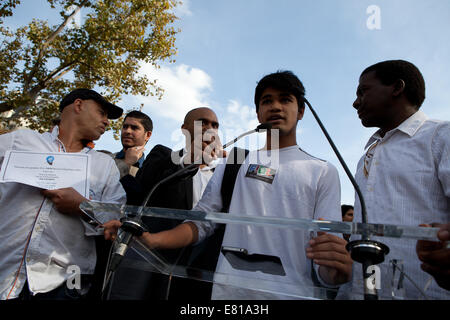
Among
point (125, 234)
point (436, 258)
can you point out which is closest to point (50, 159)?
point (125, 234)

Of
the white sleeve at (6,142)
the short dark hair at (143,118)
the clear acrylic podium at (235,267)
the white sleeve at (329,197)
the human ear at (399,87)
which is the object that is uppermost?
the short dark hair at (143,118)

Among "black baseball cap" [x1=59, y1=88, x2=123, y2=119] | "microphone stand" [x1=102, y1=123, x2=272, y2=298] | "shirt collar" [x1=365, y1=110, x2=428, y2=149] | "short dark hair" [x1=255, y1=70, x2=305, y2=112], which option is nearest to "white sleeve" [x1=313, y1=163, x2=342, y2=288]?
"shirt collar" [x1=365, y1=110, x2=428, y2=149]

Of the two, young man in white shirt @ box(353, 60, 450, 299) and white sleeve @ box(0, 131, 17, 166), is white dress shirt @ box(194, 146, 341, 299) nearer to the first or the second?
young man in white shirt @ box(353, 60, 450, 299)

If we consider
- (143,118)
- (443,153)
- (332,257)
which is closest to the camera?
(332,257)

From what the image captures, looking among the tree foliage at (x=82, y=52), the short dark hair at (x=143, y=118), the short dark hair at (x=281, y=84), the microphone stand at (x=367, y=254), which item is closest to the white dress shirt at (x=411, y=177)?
the short dark hair at (x=281, y=84)

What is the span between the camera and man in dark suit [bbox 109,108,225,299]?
3.83ft

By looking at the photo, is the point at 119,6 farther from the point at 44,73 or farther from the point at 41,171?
the point at 41,171

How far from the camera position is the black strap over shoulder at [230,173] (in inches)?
76.3

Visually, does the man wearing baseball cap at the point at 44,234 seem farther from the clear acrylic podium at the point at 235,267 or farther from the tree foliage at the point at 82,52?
the tree foliage at the point at 82,52

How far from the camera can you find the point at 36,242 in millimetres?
1998

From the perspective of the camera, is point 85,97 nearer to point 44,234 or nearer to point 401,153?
point 44,234

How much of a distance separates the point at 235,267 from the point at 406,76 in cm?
189

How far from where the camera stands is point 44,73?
9.86 meters
